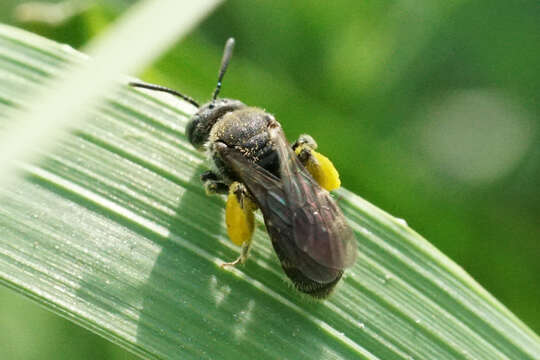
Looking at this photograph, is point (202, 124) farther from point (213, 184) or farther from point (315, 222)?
point (315, 222)

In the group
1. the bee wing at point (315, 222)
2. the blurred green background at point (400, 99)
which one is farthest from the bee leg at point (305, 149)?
the blurred green background at point (400, 99)

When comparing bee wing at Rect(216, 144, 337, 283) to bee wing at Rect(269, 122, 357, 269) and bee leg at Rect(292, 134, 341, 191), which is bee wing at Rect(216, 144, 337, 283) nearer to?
bee wing at Rect(269, 122, 357, 269)

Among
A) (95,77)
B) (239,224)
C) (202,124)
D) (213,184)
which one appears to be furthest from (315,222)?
(95,77)

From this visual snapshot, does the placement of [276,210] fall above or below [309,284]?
above

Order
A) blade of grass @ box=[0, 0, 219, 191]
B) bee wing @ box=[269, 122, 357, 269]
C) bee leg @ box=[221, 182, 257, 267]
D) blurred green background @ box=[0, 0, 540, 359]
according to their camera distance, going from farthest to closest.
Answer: blurred green background @ box=[0, 0, 540, 359] < bee leg @ box=[221, 182, 257, 267] < bee wing @ box=[269, 122, 357, 269] < blade of grass @ box=[0, 0, 219, 191]

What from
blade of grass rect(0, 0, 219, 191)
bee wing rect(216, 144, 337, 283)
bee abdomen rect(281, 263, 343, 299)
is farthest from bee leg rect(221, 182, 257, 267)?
blade of grass rect(0, 0, 219, 191)

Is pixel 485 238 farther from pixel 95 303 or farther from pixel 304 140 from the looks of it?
pixel 95 303

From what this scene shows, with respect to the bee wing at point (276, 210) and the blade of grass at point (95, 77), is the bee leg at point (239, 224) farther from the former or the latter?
the blade of grass at point (95, 77)

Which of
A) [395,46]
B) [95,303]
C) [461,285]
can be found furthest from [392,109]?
[95,303]
